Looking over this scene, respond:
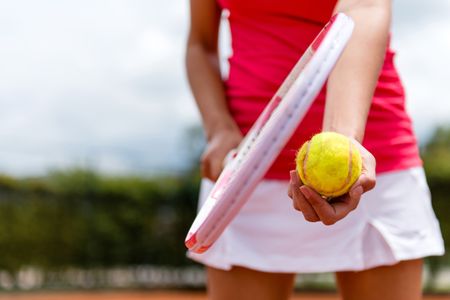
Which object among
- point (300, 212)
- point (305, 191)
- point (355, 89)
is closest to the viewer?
point (305, 191)

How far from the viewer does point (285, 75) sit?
5.87 feet

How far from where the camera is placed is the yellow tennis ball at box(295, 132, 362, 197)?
1.20 m

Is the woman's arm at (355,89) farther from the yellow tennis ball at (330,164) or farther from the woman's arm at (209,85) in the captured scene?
the woman's arm at (209,85)

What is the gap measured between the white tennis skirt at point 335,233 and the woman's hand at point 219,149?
0.32 feet

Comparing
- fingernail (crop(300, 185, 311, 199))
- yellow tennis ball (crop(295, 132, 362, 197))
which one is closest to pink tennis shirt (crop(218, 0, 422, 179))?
yellow tennis ball (crop(295, 132, 362, 197))

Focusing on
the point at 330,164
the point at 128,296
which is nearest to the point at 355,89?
the point at 330,164

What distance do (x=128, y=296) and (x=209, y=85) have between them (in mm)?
14905

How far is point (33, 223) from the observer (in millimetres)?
15172

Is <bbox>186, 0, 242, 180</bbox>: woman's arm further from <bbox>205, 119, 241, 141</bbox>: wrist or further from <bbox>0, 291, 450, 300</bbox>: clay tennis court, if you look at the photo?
<bbox>0, 291, 450, 300</bbox>: clay tennis court

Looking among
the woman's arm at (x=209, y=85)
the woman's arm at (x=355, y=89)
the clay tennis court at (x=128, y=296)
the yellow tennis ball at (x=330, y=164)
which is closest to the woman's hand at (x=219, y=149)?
the woman's arm at (x=209, y=85)

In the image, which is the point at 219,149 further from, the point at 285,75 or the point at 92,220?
the point at 92,220

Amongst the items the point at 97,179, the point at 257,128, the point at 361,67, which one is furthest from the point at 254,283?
the point at 97,179

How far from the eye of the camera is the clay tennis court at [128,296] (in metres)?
15.2

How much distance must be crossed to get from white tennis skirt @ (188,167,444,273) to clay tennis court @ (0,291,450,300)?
542 inches
